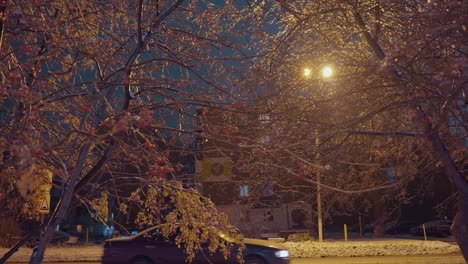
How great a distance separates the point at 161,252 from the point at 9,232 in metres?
14.7

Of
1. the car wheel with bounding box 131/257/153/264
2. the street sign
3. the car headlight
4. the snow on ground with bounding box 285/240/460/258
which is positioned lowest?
the car wheel with bounding box 131/257/153/264

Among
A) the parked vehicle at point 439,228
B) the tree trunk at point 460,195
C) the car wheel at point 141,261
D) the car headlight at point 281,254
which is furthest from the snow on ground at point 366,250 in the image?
the parked vehicle at point 439,228

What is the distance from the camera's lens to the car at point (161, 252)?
10703mm

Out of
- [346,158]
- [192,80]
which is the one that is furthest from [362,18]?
[192,80]

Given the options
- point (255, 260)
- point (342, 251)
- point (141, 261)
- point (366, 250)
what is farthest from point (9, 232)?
point (366, 250)

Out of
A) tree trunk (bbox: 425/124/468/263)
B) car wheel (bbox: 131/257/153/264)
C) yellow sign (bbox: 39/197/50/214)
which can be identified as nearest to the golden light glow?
tree trunk (bbox: 425/124/468/263)

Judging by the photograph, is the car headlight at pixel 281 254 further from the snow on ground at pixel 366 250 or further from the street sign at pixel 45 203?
the snow on ground at pixel 366 250

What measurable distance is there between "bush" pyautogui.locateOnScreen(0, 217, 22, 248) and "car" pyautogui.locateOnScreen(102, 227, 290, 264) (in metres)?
13.1

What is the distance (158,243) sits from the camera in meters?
11.3

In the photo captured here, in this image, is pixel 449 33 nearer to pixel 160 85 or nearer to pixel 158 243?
pixel 160 85

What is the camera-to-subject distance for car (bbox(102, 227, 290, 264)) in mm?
10703

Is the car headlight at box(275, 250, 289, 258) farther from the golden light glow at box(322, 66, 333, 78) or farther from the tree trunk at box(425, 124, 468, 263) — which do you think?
the golden light glow at box(322, 66, 333, 78)

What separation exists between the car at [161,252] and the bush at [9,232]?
13136mm

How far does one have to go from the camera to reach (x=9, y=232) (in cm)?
2227
